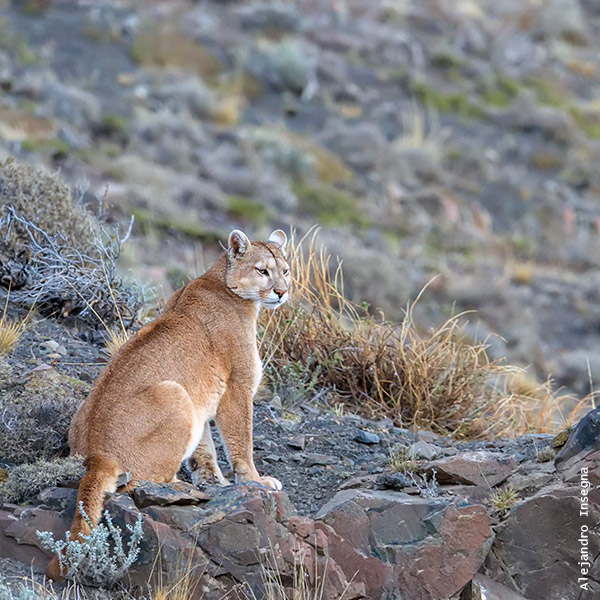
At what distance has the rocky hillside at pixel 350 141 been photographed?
1861cm

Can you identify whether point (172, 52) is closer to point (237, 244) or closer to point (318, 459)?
point (237, 244)

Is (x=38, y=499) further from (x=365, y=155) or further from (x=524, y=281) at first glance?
(x=365, y=155)

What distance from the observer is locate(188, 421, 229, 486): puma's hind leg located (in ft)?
20.1

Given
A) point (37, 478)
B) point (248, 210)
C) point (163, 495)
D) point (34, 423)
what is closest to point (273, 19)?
point (248, 210)

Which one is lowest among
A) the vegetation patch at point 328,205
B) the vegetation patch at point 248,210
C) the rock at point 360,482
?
the vegetation patch at point 328,205

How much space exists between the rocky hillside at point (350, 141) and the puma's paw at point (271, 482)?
8.13 metres

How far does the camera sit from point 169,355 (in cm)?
566

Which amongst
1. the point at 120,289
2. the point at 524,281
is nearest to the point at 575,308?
the point at 524,281

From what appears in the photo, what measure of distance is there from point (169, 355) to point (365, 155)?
20.6m

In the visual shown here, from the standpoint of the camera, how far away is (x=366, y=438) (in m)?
7.16

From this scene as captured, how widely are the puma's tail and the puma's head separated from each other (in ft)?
5.40

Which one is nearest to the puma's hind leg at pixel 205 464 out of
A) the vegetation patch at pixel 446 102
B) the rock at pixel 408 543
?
the rock at pixel 408 543

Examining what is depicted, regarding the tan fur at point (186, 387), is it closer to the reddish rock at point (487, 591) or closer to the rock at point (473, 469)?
the rock at point (473, 469)

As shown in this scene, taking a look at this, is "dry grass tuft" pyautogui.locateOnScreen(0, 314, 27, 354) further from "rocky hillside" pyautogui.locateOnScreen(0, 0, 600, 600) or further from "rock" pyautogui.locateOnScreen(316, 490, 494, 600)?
"rock" pyautogui.locateOnScreen(316, 490, 494, 600)
